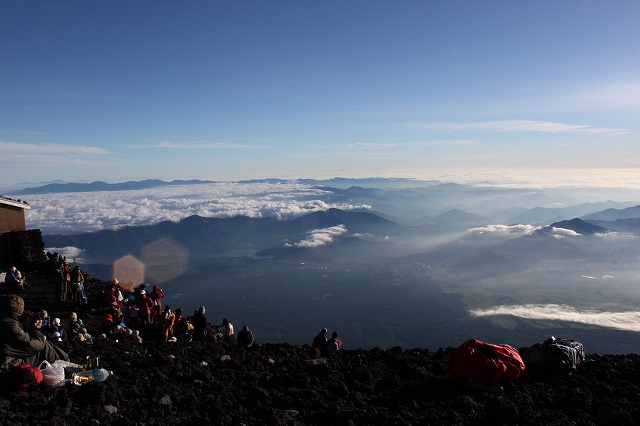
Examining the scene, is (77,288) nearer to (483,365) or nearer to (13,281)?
(13,281)

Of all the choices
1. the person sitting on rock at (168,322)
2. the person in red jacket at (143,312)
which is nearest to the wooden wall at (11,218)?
the person in red jacket at (143,312)

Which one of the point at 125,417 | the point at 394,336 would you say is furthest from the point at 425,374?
the point at 394,336

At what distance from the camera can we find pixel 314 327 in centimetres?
17388

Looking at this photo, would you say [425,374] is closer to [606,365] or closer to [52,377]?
[606,365]

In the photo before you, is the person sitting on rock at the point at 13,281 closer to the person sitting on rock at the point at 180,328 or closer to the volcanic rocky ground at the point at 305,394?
the person sitting on rock at the point at 180,328

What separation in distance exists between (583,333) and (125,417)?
191 meters

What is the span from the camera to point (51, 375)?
744cm

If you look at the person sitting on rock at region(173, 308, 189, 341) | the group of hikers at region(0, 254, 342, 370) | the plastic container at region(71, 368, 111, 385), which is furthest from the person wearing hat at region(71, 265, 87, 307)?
the plastic container at region(71, 368, 111, 385)

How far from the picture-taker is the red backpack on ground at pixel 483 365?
27.3ft

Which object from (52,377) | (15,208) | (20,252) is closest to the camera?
(52,377)

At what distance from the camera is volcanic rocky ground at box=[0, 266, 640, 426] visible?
676 centimetres

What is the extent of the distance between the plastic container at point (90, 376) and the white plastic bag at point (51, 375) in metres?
0.29

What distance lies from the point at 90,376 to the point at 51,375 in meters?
0.87

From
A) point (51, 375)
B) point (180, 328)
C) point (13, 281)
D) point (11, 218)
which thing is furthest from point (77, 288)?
point (51, 375)
